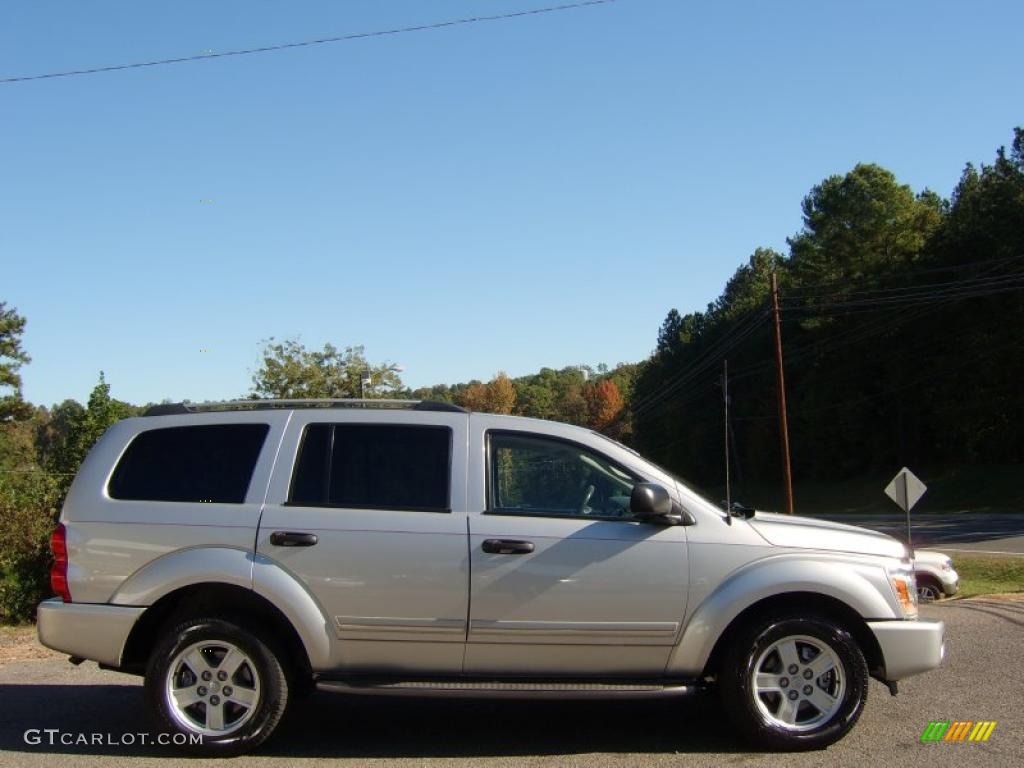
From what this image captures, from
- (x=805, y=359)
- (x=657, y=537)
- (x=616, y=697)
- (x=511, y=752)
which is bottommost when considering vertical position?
(x=511, y=752)

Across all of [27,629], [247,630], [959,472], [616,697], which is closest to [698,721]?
[616,697]

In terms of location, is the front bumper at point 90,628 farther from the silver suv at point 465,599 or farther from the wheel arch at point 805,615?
the wheel arch at point 805,615

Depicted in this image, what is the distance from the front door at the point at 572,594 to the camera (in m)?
5.20

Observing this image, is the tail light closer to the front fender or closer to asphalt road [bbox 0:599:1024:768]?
asphalt road [bbox 0:599:1024:768]

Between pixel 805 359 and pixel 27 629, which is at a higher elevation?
pixel 805 359

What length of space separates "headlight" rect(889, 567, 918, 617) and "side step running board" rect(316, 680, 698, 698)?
1279 millimetres

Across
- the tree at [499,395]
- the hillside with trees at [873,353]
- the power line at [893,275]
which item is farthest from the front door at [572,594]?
the tree at [499,395]

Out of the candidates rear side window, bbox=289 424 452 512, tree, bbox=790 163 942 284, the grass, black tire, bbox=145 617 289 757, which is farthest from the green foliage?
black tire, bbox=145 617 289 757

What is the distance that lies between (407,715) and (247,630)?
56.2 inches

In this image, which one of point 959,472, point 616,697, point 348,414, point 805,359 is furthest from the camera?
point 805,359

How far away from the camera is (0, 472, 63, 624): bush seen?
9.95m

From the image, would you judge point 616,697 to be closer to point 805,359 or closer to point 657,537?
point 657,537

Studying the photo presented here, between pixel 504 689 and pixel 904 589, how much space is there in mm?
2321

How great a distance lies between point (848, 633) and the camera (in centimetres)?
536
